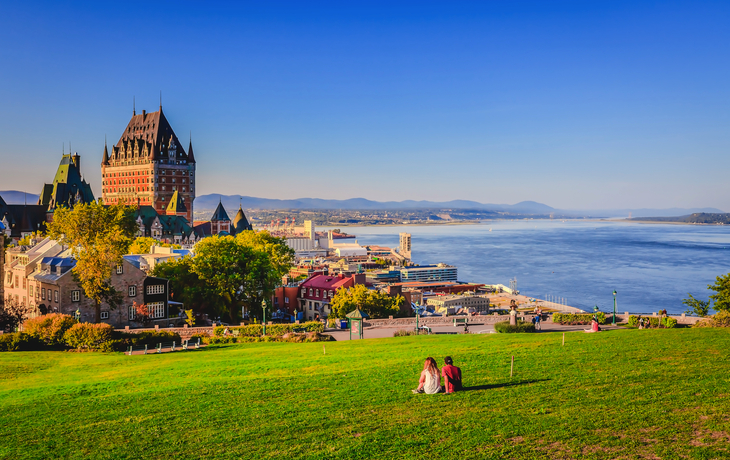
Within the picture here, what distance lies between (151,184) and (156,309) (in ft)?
322

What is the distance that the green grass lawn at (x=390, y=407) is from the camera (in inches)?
441

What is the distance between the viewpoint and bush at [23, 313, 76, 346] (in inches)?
1142

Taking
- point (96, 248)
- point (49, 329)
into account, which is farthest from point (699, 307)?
point (96, 248)

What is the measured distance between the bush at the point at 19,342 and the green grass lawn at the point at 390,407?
6.51m

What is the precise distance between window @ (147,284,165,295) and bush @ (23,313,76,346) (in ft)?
46.2

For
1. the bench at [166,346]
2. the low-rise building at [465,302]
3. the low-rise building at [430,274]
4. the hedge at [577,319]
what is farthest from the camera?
the low-rise building at [430,274]

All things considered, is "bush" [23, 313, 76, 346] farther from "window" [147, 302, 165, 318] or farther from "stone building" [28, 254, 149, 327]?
"window" [147, 302, 165, 318]

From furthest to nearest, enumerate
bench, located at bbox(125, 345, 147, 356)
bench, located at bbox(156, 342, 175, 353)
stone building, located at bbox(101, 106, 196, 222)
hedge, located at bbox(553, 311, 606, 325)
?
stone building, located at bbox(101, 106, 196, 222), hedge, located at bbox(553, 311, 606, 325), bench, located at bbox(156, 342, 175, 353), bench, located at bbox(125, 345, 147, 356)

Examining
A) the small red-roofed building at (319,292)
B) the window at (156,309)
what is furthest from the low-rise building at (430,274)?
the window at (156,309)

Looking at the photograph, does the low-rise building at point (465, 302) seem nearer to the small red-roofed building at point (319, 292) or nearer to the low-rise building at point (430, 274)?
the small red-roofed building at point (319, 292)

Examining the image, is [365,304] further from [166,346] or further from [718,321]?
[718,321]

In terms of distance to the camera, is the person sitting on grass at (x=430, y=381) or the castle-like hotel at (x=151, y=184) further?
the castle-like hotel at (x=151, y=184)

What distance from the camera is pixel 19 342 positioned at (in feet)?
93.0

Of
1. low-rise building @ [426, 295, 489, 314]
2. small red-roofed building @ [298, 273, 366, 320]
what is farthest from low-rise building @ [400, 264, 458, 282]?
small red-roofed building @ [298, 273, 366, 320]
